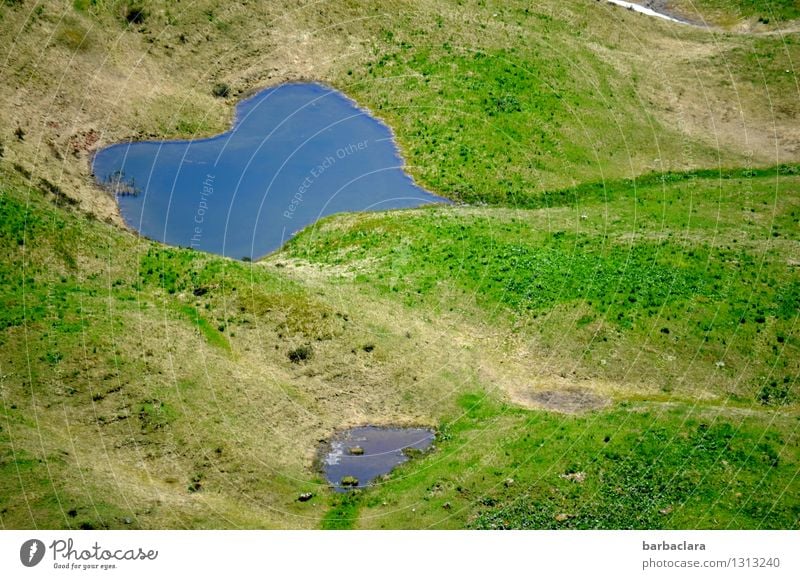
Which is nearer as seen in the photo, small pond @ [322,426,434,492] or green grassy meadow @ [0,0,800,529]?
green grassy meadow @ [0,0,800,529]

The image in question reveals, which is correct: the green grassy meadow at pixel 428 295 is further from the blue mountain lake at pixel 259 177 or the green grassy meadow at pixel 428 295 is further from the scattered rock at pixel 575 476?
the blue mountain lake at pixel 259 177

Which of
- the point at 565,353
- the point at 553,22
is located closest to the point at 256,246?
the point at 565,353

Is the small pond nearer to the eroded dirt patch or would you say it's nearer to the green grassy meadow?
the green grassy meadow

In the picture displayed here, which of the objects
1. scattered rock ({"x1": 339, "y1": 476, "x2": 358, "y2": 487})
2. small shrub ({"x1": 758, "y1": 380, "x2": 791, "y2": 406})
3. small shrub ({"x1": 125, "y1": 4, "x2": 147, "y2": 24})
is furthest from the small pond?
small shrub ({"x1": 125, "y1": 4, "x2": 147, "y2": 24})

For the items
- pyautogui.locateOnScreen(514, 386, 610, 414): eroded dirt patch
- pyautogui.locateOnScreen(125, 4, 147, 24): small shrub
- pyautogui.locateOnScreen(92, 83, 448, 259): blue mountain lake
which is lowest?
pyautogui.locateOnScreen(514, 386, 610, 414): eroded dirt patch

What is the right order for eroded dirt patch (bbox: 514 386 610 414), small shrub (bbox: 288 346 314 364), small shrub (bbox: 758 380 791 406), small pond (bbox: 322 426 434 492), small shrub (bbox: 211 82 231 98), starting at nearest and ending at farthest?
small pond (bbox: 322 426 434 492) < eroded dirt patch (bbox: 514 386 610 414) < small shrub (bbox: 758 380 791 406) < small shrub (bbox: 288 346 314 364) < small shrub (bbox: 211 82 231 98)

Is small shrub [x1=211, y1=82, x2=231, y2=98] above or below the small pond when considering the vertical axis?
above
